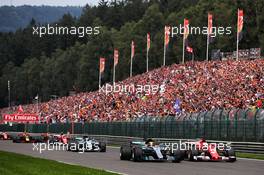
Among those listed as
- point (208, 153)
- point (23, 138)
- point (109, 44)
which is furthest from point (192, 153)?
point (109, 44)

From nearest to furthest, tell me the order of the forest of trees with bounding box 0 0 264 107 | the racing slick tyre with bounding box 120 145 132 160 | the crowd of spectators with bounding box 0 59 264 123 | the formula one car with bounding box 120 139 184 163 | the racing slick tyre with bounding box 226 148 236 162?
1. the formula one car with bounding box 120 139 184 163
2. the racing slick tyre with bounding box 226 148 236 162
3. the racing slick tyre with bounding box 120 145 132 160
4. the crowd of spectators with bounding box 0 59 264 123
5. the forest of trees with bounding box 0 0 264 107

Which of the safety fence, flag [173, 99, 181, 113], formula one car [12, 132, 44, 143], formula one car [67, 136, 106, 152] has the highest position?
flag [173, 99, 181, 113]

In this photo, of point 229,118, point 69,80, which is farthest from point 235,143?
point 69,80

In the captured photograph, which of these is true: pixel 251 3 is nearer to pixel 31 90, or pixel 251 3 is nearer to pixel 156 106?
pixel 156 106

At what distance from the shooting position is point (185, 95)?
41.2m

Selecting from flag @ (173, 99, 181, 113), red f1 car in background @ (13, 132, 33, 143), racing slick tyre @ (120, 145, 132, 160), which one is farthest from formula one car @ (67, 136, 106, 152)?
red f1 car in background @ (13, 132, 33, 143)

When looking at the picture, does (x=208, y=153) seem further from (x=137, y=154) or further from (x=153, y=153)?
(x=137, y=154)

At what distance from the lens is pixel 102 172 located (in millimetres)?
17328

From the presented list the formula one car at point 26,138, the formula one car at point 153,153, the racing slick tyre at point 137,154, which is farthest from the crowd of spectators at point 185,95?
Answer: the racing slick tyre at point 137,154

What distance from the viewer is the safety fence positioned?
28594mm

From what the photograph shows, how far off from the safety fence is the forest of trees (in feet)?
83.1

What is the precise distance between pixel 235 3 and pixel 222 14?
7.96ft

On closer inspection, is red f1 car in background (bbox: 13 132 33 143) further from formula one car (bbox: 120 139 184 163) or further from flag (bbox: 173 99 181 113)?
formula one car (bbox: 120 139 184 163)

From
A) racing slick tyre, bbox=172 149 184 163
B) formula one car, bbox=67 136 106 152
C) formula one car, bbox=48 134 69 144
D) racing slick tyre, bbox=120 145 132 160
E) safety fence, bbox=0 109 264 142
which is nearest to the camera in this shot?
racing slick tyre, bbox=172 149 184 163
